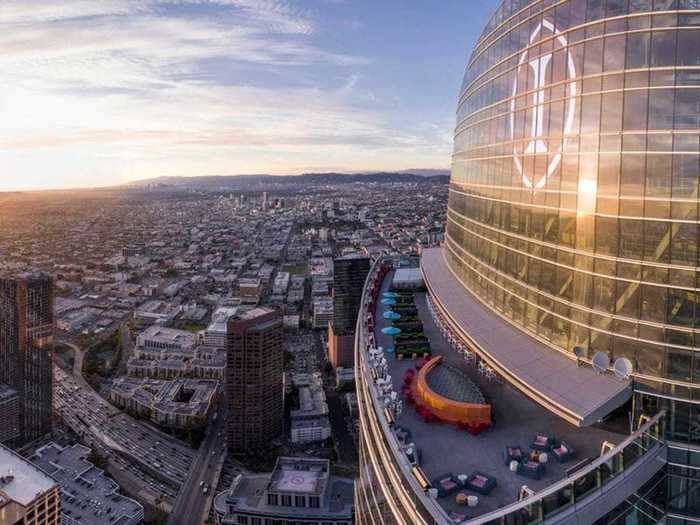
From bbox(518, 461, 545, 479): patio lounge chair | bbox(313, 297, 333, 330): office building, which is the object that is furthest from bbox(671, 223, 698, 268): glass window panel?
bbox(313, 297, 333, 330): office building

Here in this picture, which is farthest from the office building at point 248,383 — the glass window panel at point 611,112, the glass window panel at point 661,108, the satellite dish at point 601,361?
the glass window panel at point 661,108

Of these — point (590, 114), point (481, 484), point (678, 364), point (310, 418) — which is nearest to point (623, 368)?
point (678, 364)

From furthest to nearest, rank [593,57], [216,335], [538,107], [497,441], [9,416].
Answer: [216,335] → [9,416] → [538,107] → [497,441] → [593,57]

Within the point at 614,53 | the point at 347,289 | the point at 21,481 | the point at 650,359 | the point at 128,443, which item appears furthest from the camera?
the point at 347,289

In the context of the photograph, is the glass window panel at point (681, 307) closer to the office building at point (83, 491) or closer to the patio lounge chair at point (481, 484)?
the patio lounge chair at point (481, 484)

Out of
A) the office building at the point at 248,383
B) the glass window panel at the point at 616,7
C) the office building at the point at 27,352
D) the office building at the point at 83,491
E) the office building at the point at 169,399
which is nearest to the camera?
the glass window panel at the point at 616,7

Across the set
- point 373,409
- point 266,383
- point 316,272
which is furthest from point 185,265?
point 373,409

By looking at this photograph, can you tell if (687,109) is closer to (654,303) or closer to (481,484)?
(654,303)
